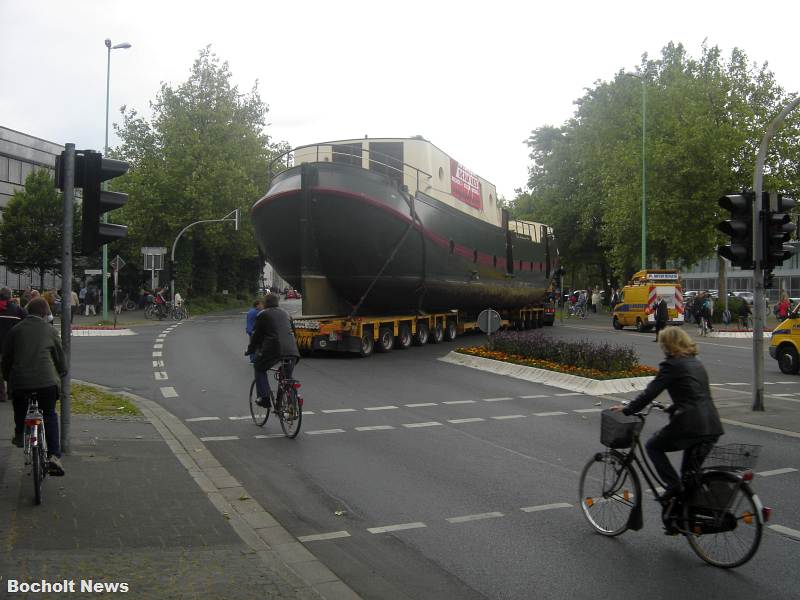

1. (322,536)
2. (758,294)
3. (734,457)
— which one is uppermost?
(758,294)

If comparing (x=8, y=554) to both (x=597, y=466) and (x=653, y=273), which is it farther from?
(x=653, y=273)

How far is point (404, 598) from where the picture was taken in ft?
15.8

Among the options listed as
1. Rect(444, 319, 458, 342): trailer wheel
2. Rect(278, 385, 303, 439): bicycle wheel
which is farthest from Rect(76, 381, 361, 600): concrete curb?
Rect(444, 319, 458, 342): trailer wheel

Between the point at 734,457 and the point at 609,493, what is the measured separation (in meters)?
1.03

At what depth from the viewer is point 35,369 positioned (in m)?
7.06

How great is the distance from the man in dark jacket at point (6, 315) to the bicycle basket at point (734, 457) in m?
10.2

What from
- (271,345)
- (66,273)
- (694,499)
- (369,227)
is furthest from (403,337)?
(694,499)

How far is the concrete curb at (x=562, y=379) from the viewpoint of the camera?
14.9m

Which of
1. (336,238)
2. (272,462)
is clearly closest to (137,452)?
(272,462)

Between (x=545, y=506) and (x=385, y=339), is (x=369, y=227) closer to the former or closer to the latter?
(x=385, y=339)

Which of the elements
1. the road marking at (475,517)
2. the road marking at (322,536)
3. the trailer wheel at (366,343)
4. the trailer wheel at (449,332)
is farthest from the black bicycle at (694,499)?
the trailer wheel at (449,332)

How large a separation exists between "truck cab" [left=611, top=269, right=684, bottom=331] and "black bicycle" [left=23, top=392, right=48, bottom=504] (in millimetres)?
31923

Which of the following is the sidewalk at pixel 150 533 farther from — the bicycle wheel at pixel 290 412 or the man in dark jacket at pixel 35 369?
the bicycle wheel at pixel 290 412

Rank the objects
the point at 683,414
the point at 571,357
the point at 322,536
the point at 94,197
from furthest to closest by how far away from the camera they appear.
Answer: the point at 571,357 < the point at 94,197 < the point at 322,536 < the point at 683,414
